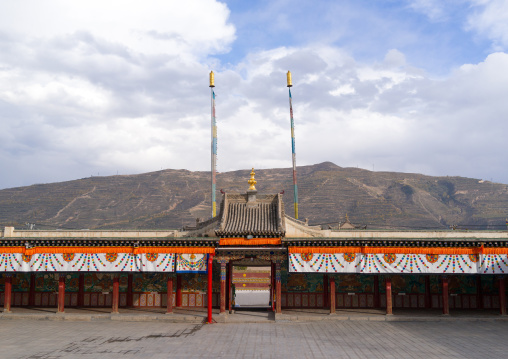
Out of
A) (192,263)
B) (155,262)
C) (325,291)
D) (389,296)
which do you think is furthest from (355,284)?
(155,262)

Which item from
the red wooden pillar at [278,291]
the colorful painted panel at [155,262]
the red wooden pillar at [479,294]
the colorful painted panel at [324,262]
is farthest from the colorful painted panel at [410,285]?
the colorful painted panel at [155,262]


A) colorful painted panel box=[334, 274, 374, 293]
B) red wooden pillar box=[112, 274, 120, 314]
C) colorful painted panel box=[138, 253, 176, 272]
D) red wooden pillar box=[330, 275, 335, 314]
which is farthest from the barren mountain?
colorful painted panel box=[138, 253, 176, 272]

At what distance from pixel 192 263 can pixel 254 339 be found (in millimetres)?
7142

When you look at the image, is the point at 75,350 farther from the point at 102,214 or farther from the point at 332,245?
the point at 102,214

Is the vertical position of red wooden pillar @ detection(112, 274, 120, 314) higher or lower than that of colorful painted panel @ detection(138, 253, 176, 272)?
lower

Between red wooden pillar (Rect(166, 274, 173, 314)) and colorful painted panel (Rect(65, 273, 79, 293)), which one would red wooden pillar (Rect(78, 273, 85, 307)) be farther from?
red wooden pillar (Rect(166, 274, 173, 314))

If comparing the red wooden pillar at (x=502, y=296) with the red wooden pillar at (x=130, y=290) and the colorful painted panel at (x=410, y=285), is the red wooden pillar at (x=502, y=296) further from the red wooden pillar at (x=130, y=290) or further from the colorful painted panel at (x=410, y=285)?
the red wooden pillar at (x=130, y=290)

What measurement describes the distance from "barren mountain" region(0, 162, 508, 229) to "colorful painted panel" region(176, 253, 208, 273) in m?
101

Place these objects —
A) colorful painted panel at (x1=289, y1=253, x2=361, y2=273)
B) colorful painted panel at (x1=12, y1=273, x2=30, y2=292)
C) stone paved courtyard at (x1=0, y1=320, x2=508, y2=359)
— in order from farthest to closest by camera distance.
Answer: colorful painted panel at (x1=12, y1=273, x2=30, y2=292)
colorful painted panel at (x1=289, y1=253, x2=361, y2=273)
stone paved courtyard at (x1=0, y1=320, x2=508, y2=359)

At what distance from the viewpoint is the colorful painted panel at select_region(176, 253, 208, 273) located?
26.4m

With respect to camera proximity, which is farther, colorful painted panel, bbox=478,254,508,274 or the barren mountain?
the barren mountain

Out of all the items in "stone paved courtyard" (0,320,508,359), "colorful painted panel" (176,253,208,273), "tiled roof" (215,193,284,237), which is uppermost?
"tiled roof" (215,193,284,237)

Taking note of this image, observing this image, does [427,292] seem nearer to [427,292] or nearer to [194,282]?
[427,292]

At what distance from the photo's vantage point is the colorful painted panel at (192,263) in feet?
86.5
